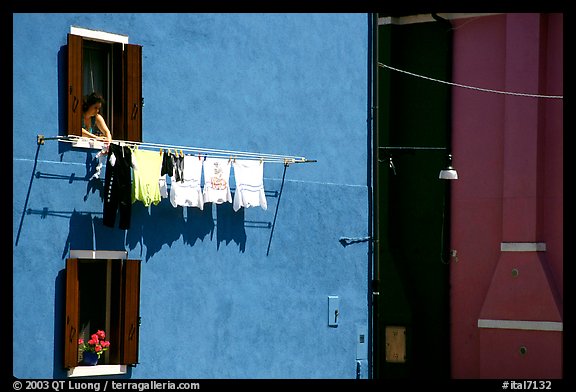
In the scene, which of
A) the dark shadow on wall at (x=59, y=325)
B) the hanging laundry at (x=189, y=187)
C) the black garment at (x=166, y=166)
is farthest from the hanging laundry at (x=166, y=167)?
the dark shadow on wall at (x=59, y=325)

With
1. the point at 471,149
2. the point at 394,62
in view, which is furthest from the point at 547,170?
the point at 394,62

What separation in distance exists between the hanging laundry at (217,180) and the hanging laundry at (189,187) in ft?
0.57

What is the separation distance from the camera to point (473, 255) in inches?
960

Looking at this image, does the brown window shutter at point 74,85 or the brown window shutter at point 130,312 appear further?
the brown window shutter at point 130,312

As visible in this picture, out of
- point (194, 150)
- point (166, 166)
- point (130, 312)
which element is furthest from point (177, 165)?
point (130, 312)

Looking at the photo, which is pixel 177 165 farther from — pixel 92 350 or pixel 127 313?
pixel 92 350

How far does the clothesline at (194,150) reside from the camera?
16.5 metres

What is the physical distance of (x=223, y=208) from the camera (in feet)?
61.2

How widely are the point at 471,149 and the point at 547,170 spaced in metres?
1.59

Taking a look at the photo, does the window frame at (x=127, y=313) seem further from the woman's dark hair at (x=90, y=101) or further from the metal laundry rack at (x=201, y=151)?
the woman's dark hair at (x=90, y=101)

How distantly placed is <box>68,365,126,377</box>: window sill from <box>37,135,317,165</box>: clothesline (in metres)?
2.82

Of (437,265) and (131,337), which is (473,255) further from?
(131,337)

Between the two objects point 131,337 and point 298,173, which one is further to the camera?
point 298,173

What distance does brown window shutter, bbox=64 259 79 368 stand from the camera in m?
16.4
